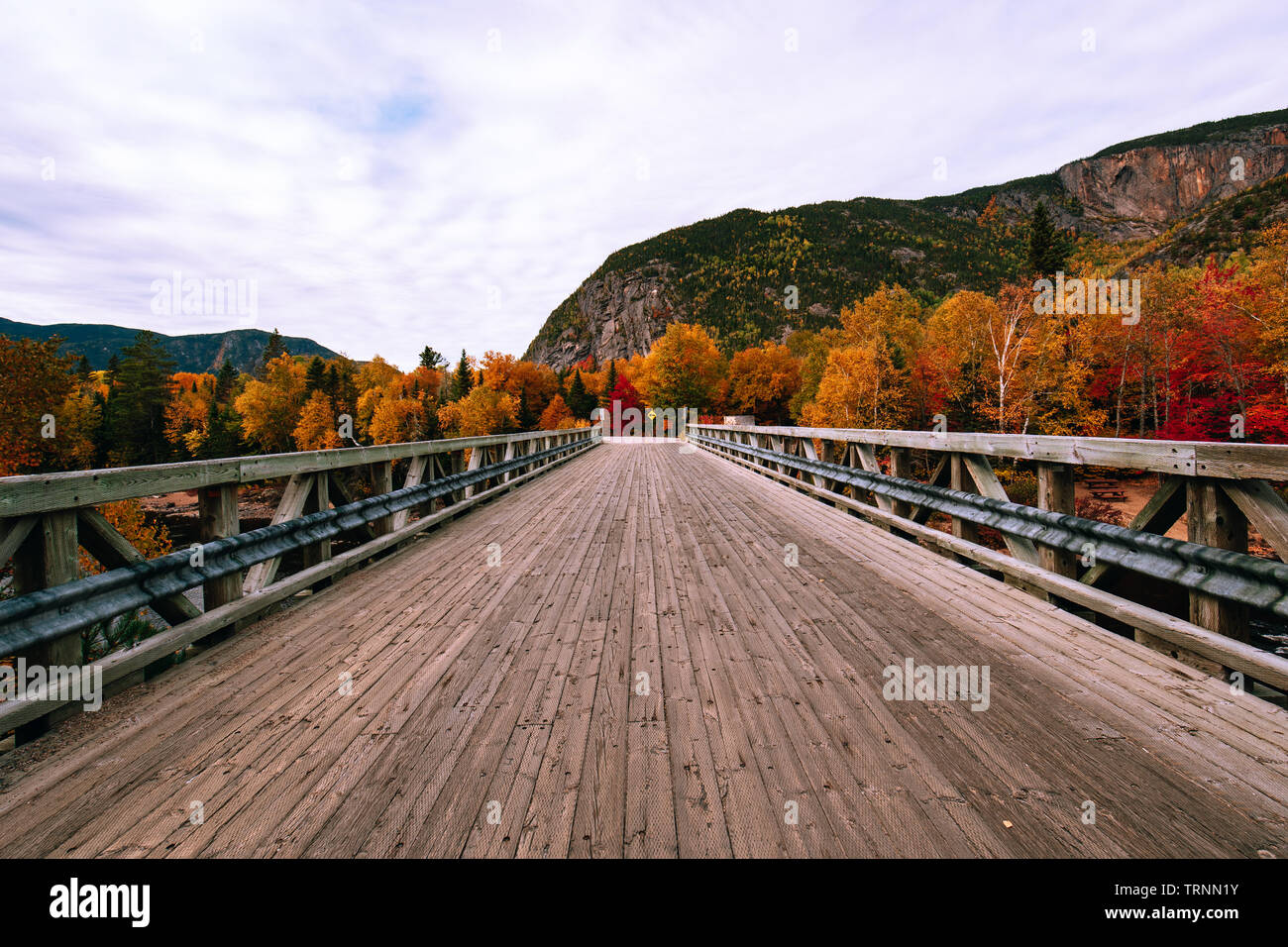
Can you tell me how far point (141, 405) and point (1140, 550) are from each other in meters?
88.8

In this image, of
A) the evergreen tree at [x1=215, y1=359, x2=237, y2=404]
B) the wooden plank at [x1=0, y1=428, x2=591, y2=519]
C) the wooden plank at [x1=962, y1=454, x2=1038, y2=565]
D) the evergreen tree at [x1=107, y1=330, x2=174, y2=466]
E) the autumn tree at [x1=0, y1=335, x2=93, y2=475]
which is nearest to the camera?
the wooden plank at [x1=0, y1=428, x2=591, y2=519]

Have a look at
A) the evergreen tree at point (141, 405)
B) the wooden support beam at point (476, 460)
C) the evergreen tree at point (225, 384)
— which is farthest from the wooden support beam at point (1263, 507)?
the evergreen tree at point (225, 384)

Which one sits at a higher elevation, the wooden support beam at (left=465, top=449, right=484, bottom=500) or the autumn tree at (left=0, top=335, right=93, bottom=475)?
the autumn tree at (left=0, top=335, right=93, bottom=475)

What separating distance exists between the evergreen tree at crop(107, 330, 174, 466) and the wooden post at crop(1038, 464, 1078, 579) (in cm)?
8396

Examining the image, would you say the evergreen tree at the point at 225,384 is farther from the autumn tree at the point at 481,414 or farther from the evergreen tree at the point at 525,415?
the evergreen tree at the point at 525,415

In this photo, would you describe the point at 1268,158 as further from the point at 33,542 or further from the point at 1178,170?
the point at 33,542

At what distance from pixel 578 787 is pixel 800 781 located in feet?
2.86

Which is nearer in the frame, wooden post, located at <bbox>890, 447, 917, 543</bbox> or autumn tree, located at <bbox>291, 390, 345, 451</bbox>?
wooden post, located at <bbox>890, 447, 917, 543</bbox>

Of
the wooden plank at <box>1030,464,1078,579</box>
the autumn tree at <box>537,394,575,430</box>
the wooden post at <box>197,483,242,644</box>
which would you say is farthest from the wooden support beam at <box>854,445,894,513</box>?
the autumn tree at <box>537,394,575,430</box>

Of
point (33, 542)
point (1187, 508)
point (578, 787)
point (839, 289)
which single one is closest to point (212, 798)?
point (578, 787)

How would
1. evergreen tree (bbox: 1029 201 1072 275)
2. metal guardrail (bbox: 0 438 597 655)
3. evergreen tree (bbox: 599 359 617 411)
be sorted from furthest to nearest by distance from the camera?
evergreen tree (bbox: 599 359 617 411) → evergreen tree (bbox: 1029 201 1072 275) → metal guardrail (bbox: 0 438 597 655)

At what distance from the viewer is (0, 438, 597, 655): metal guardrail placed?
2297mm

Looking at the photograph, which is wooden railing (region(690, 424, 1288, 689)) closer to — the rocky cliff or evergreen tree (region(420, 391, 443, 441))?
evergreen tree (region(420, 391, 443, 441))

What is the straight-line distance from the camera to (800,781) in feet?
6.74
